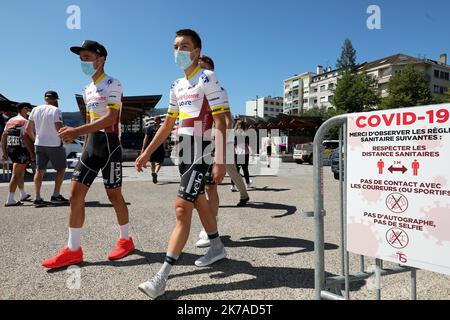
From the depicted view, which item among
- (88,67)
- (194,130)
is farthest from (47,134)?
(194,130)

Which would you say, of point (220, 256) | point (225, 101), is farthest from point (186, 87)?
point (220, 256)

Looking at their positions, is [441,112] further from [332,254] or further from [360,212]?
[332,254]

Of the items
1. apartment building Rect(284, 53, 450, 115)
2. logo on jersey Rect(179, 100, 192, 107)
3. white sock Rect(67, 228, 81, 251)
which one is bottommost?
white sock Rect(67, 228, 81, 251)

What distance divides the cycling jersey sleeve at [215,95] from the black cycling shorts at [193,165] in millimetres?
319

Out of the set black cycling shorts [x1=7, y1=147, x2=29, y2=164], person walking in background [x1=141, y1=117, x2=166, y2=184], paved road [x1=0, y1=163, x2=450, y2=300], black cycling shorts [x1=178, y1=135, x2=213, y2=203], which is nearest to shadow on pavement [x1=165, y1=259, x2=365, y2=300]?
paved road [x1=0, y1=163, x2=450, y2=300]

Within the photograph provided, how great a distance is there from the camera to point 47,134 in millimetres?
6043

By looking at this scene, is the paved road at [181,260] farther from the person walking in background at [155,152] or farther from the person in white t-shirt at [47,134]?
the person walking in background at [155,152]

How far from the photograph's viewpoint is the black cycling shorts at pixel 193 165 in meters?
2.76

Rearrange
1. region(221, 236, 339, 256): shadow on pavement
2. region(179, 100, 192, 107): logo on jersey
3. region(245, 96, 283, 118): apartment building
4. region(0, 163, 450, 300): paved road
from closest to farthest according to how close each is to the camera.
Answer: region(0, 163, 450, 300): paved road → region(179, 100, 192, 107): logo on jersey → region(221, 236, 339, 256): shadow on pavement → region(245, 96, 283, 118): apartment building

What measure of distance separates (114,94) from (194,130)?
1066 mm

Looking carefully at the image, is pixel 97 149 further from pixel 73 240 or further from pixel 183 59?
pixel 183 59

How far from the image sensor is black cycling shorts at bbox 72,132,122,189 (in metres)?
3.19

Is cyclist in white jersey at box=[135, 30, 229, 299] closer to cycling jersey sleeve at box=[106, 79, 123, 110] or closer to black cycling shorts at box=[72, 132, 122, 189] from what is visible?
black cycling shorts at box=[72, 132, 122, 189]
